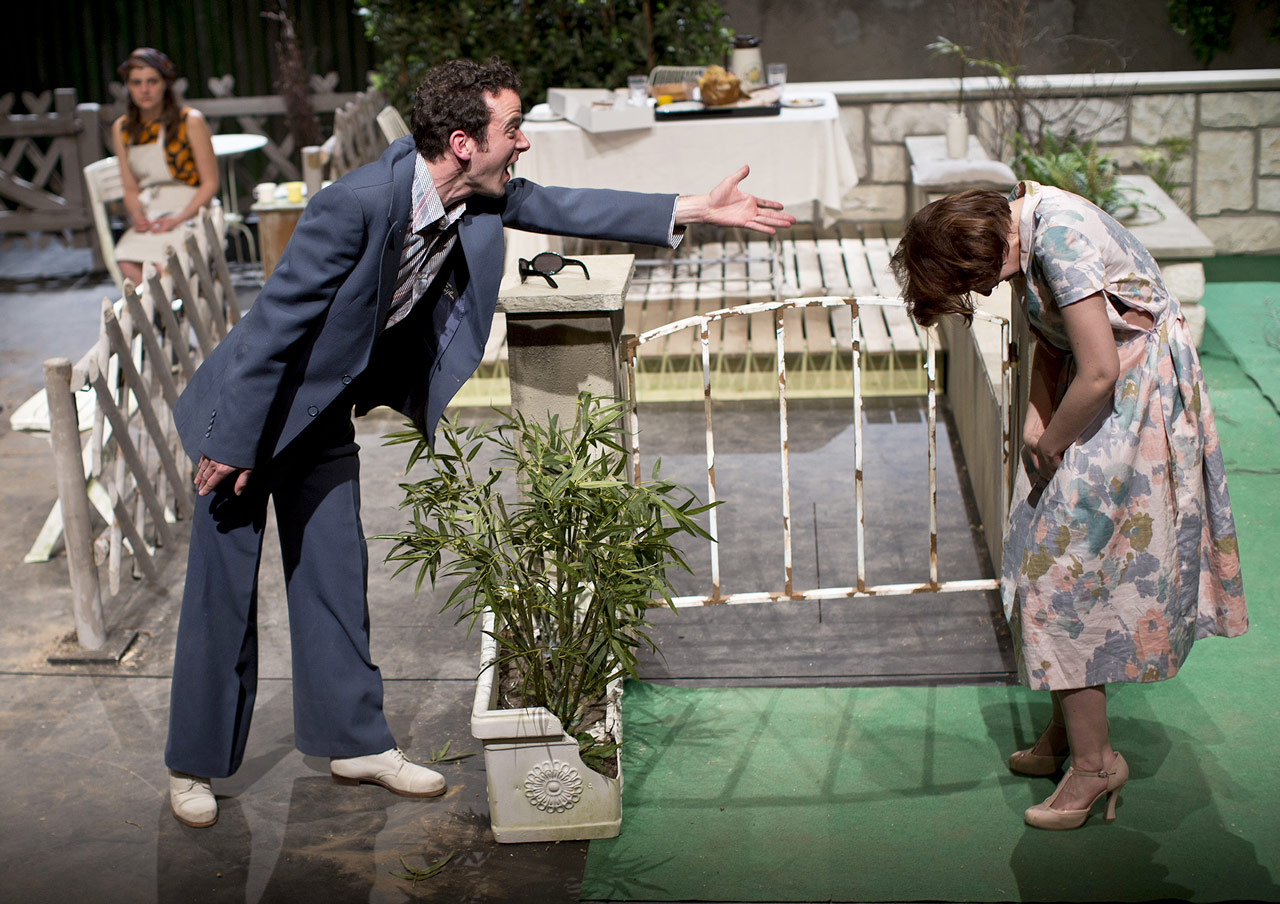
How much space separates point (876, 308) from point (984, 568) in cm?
241

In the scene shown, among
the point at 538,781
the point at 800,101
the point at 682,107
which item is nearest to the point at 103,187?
the point at 682,107

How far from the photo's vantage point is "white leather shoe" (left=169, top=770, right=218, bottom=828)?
2.79 metres

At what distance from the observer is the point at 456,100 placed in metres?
2.40

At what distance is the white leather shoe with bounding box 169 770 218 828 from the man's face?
1481mm

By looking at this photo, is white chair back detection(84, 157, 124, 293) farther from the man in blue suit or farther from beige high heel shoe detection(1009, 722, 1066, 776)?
beige high heel shoe detection(1009, 722, 1066, 776)

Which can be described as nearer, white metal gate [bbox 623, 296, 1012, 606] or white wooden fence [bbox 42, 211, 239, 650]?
white metal gate [bbox 623, 296, 1012, 606]

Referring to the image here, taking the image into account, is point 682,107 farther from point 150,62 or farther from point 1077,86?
point 1077,86

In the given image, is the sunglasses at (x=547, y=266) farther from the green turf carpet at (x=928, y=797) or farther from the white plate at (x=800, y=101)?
the white plate at (x=800, y=101)

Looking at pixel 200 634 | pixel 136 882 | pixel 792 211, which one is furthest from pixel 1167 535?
pixel 792 211

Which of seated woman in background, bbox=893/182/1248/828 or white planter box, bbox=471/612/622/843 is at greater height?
seated woman in background, bbox=893/182/1248/828

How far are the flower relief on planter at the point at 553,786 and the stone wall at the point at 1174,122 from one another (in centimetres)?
512

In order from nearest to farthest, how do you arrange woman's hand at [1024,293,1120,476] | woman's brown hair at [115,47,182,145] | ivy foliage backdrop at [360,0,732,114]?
1. woman's hand at [1024,293,1120,476]
2. woman's brown hair at [115,47,182,145]
3. ivy foliage backdrop at [360,0,732,114]

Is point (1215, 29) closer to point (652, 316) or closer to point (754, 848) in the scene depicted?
point (652, 316)

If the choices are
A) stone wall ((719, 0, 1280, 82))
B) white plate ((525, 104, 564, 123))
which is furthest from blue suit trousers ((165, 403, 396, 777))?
stone wall ((719, 0, 1280, 82))
